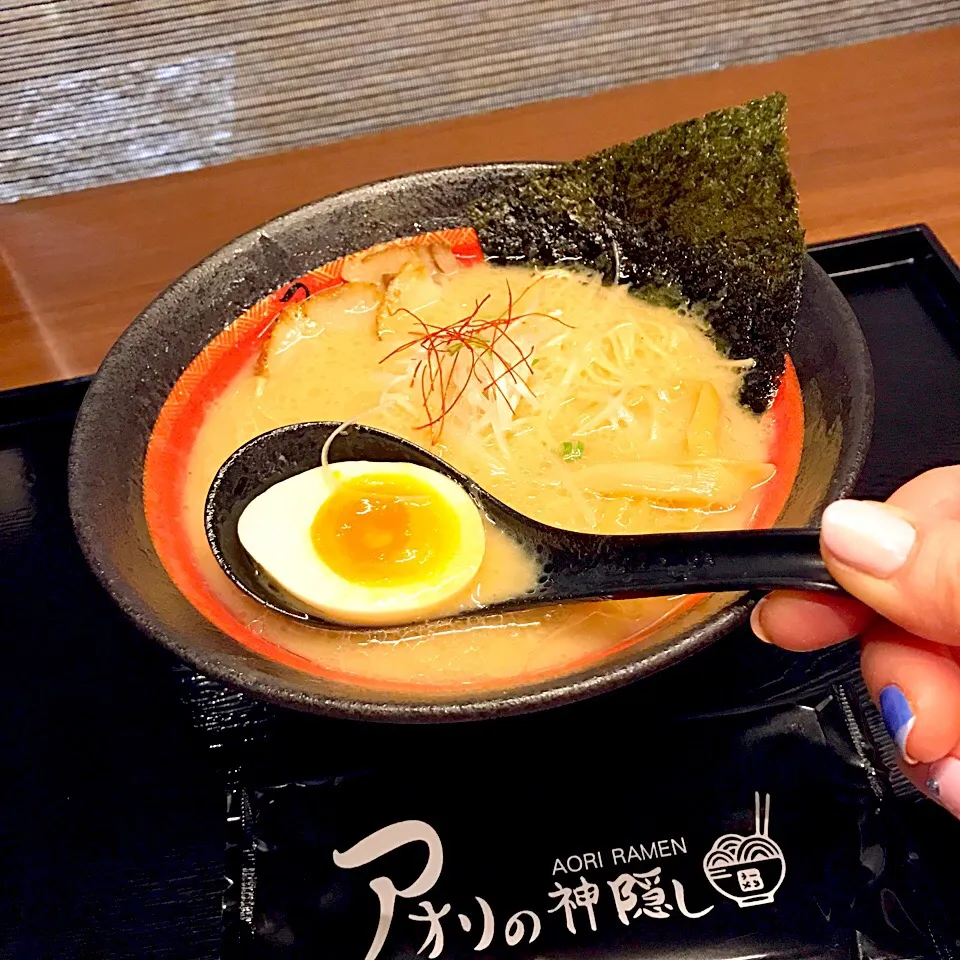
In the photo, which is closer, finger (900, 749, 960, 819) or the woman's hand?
the woman's hand

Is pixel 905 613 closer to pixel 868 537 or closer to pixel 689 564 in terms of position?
pixel 868 537

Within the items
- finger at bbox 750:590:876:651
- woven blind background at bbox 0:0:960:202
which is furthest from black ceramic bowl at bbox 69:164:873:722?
woven blind background at bbox 0:0:960:202

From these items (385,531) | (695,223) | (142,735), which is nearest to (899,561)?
(385,531)

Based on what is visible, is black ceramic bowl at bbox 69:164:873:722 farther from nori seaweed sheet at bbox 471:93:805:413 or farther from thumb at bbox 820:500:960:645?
thumb at bbox 820:500:960:645

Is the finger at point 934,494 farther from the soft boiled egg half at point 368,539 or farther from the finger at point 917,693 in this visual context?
the soft boiled egg half at point 368,539

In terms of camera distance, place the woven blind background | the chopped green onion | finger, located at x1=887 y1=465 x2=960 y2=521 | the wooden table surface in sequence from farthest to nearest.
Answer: the woven blind background < the wooden table surface < the chopped green onion < finger, located at x1=887 y1=465 x2=960 y2=521

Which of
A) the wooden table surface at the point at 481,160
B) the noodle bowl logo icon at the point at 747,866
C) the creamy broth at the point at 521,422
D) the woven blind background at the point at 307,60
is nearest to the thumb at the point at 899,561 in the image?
the creamy broth at the point at 521,422

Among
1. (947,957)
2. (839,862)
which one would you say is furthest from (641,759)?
(947,957)
